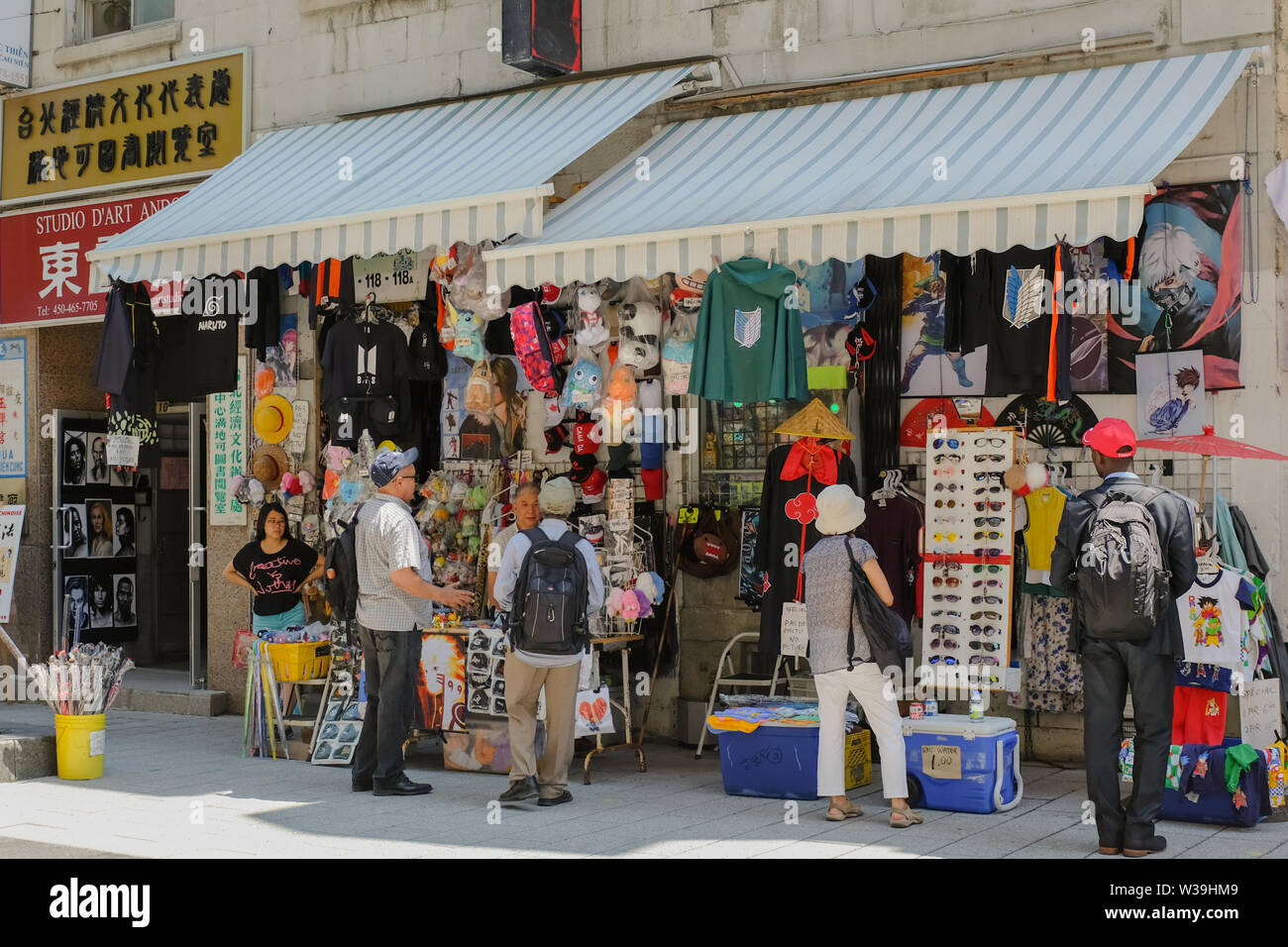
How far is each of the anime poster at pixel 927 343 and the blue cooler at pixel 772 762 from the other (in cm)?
243

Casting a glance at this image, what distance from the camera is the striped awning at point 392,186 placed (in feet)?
29.8

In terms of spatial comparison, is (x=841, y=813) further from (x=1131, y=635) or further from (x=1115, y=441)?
(x=1115, y=441)

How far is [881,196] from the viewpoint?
799 cm

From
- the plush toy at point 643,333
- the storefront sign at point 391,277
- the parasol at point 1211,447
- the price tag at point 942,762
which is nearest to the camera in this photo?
the parasol at point 1211,447

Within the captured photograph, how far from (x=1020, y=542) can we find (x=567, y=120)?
13.4 ft

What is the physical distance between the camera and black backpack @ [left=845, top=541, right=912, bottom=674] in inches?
298

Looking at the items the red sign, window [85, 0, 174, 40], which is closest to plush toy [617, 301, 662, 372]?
the red sign

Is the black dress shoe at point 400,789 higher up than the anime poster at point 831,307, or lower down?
lower down

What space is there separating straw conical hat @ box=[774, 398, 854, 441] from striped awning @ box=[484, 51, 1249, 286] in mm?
1272

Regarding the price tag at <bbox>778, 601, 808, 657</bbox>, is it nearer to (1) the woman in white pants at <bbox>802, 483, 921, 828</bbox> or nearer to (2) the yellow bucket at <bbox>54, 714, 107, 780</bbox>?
(1) the woman in white pants at <bbox>802, 483, 921, 828</bbox>

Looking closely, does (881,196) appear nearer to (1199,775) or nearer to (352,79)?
(1199,775)

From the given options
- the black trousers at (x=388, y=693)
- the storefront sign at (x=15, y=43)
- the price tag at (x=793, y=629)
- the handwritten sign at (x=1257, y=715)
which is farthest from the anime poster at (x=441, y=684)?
the storefront sign at (x=15, y=43)

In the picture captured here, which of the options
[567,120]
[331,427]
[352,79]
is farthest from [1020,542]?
[352,79]

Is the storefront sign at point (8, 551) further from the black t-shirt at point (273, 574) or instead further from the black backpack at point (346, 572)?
the black backpack at point (346, 572)
